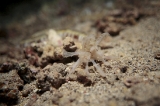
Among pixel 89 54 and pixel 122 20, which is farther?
pixel 122 20

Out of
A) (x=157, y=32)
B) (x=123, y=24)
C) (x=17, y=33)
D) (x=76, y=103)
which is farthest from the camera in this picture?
(x=17, y=33)

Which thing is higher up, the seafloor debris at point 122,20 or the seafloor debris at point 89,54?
the seafloor debris at point 122,20

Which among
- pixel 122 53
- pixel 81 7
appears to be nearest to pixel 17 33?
pixel 81 7

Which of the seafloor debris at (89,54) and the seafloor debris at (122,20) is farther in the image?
the seafloor debris at (122,20)

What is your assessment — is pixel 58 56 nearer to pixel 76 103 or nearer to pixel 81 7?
pixel 76 103

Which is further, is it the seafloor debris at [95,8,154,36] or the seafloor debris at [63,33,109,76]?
the seafloor debris at [95,8,154,36]

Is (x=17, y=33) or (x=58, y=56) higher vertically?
(x=17, y=33)

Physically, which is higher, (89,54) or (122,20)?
(122,20)

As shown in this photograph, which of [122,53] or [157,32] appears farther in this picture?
[157,32]

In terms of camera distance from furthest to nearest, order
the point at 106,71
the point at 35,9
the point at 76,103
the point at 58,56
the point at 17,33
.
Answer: the point at 35,9, the point at 17,33, the point at 58,56, the point at 106,71, the point at 76,103

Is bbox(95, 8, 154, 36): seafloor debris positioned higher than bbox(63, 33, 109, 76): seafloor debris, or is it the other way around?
bbox(95, 8, 154, 36): seafloor debris

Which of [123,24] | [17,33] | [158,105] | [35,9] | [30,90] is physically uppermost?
[35,9]
